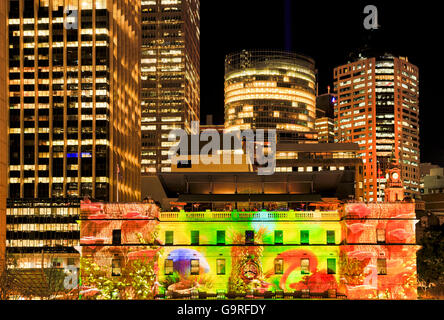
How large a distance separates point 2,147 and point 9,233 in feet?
494

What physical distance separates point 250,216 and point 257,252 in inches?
175

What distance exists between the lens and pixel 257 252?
75.4m

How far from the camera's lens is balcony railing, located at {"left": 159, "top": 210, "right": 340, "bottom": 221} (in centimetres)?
7594

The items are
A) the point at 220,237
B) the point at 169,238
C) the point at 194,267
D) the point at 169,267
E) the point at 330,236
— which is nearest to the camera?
the point at 194,267

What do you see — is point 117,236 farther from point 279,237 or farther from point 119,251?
point 279,237

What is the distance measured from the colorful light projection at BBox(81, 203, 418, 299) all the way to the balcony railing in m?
0.34

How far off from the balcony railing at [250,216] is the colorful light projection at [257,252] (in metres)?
0.34

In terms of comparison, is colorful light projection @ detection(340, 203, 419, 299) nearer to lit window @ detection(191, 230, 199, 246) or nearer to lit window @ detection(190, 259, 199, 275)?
lit window @ detection(190, 259, 199, 275)

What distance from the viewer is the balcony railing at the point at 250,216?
75.9 meters

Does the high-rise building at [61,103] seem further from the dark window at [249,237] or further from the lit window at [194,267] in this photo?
the dark window at [249,237]

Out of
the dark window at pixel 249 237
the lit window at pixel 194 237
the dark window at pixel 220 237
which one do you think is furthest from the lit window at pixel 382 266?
the lit window at pixel 194 237

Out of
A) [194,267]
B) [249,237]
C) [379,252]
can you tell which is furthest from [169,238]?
[379,252]
